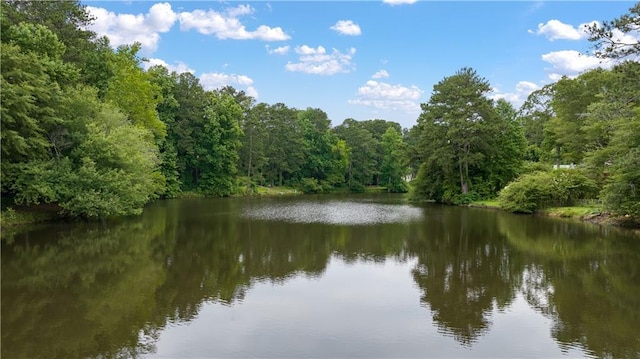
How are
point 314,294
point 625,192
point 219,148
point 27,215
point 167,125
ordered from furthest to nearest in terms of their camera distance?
point 219,148, point 167,125, point 625,192, point 27,215, point 314,294

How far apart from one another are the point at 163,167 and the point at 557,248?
3881cm

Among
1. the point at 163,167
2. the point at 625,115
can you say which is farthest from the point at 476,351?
the point at 163,167

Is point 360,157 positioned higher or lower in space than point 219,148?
higher

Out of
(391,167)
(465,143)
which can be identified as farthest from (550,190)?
(391,167)

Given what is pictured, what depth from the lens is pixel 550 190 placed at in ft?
100

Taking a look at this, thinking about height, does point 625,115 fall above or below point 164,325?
above

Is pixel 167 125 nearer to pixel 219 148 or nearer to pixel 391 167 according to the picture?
pixel 219 148

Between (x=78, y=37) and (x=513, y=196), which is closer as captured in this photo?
(x=78, y=37)

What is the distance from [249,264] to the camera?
47.6 feet

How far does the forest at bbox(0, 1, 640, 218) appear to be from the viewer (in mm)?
20844

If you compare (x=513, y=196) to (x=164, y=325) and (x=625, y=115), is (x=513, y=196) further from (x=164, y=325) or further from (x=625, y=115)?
(x=164, y=325)

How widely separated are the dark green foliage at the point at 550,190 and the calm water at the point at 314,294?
9.86 metres

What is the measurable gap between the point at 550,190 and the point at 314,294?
24.4 metres

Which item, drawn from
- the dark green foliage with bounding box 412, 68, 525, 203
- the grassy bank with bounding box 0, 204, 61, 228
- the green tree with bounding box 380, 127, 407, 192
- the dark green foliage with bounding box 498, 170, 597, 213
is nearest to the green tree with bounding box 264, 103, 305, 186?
the green tree with bounding box 380, 127, 407, 192
